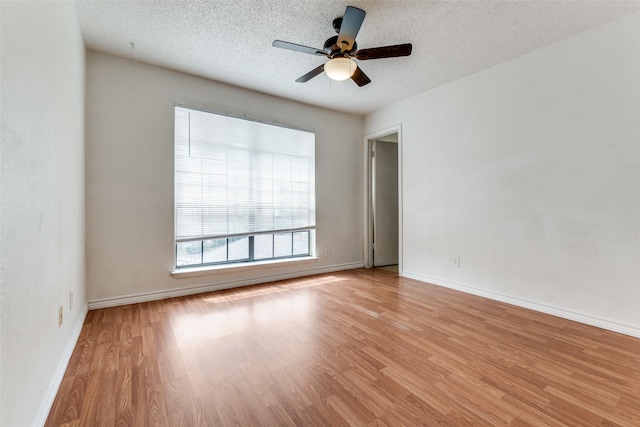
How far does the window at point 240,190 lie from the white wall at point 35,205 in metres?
1.18

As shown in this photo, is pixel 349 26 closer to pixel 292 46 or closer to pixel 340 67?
pixel 340 67

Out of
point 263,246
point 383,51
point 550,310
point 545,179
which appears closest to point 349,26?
point 383,51

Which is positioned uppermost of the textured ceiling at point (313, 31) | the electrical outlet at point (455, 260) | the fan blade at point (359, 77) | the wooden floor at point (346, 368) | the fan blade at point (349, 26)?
the textured ceiling at point (313, 31)

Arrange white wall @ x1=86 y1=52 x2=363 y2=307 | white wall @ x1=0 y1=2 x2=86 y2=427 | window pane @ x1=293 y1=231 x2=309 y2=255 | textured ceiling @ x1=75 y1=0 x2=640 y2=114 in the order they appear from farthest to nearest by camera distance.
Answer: window pane @ x1=293 y1=231 x2=309 y2=255 → white wall @ x1=86 y1=52 x2=363 y2=307 → textured ceiling @ x1=75 y1=0 x2=640 y2=114 → white wall @ x1=0 y1=2 x2=86 y2=427

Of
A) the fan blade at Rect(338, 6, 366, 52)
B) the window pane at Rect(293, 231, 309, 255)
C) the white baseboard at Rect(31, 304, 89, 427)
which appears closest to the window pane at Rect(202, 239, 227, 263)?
the window pane at Rect(293, 231, 309, 255)

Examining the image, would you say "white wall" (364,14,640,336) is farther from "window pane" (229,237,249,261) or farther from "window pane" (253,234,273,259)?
"window pane" (229,237,249,261)

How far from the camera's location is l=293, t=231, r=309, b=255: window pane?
4.16 m

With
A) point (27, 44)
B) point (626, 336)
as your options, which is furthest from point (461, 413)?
point (27, 44)

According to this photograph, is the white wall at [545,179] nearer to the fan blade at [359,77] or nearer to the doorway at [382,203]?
the doorway at [382,203]

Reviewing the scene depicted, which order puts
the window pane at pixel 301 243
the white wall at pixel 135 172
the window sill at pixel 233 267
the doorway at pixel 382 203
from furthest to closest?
the doorway at pixel 382 203
the window pane at pixel 301 243
the window sill at pixel 233 267
the white wall at pixel 135 172

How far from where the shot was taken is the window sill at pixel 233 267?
10.4ft

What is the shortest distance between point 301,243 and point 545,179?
3067 mm

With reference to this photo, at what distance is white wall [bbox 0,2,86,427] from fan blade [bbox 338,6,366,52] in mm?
1729

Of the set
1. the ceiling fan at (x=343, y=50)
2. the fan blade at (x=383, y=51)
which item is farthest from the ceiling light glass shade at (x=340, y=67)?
the fan blade at (x=383, y=51)
